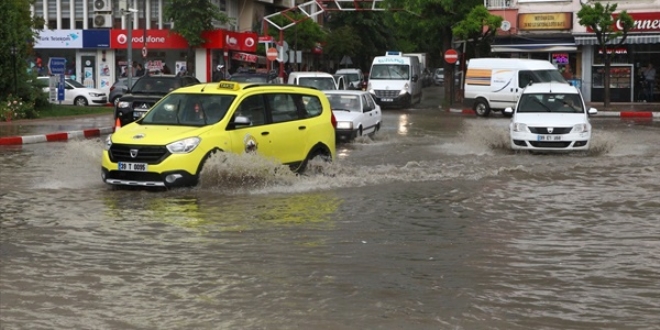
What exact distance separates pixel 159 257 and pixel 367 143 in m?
15.6

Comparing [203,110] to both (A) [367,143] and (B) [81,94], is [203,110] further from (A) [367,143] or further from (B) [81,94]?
(B) [81,94]

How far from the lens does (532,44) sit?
1855 inches

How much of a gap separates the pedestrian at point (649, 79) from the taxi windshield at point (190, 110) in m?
34.1

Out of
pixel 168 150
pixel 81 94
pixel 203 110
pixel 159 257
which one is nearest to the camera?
pixel 159 257

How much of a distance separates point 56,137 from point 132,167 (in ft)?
38.2

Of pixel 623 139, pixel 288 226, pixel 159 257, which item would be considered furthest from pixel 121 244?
pixel 623 139

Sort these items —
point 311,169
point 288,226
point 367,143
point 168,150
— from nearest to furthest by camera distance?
point 288,226 < point 168,150 < point 311,169 < point 367,143

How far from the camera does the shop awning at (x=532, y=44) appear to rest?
46.3 metres

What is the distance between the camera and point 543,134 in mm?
20922

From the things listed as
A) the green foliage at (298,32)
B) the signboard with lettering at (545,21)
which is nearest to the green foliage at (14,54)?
the signboard with lettering at (545,21)

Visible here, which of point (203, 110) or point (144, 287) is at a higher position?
point (203, 110)

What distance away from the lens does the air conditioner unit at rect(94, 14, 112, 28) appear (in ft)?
174

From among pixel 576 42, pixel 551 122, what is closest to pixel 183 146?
pixel 551 122

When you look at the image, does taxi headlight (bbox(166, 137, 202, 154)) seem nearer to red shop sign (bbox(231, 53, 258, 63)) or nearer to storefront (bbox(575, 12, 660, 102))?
storefront (bbox(575, 12, 660, 102))
